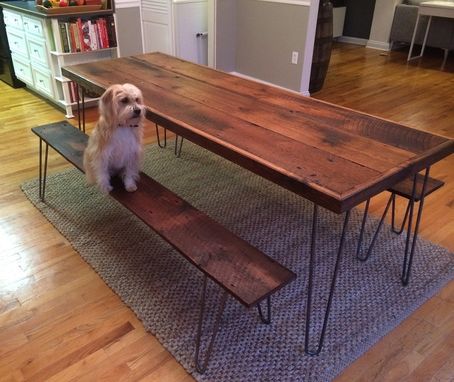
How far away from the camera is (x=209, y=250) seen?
1462 mm

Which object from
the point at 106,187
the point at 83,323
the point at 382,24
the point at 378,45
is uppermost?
the point at 382,24

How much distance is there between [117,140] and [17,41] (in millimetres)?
3164

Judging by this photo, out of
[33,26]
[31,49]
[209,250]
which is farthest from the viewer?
[31,49]

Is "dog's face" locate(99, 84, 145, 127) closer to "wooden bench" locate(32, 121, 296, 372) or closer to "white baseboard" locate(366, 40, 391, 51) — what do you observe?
"wooden bench" locate(32, 121, 296, 372)

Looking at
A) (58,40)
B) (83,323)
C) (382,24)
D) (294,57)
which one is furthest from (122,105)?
(382,24)

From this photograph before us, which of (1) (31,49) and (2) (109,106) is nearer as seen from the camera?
(2) (109,106)

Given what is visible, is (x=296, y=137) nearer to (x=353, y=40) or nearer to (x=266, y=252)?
(x=266, y=252)

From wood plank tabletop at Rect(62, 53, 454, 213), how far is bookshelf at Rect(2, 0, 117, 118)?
1.46 meters

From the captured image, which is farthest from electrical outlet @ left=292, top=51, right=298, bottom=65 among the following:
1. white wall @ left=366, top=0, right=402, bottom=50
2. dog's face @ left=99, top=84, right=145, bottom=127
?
white wall @ left=366, top=0, right=402, bottom=50

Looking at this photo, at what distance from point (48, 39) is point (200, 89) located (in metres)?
2.13

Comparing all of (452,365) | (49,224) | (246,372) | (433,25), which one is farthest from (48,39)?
(433,25)

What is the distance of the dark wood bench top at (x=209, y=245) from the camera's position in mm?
1319

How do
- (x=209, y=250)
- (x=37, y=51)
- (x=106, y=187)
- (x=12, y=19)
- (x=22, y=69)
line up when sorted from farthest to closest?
(x=22, y=69), (x=12, y=19), (x=37, y=51), (x=106, y=187), (x=209, y=250)

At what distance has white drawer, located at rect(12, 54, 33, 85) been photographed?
413cm
